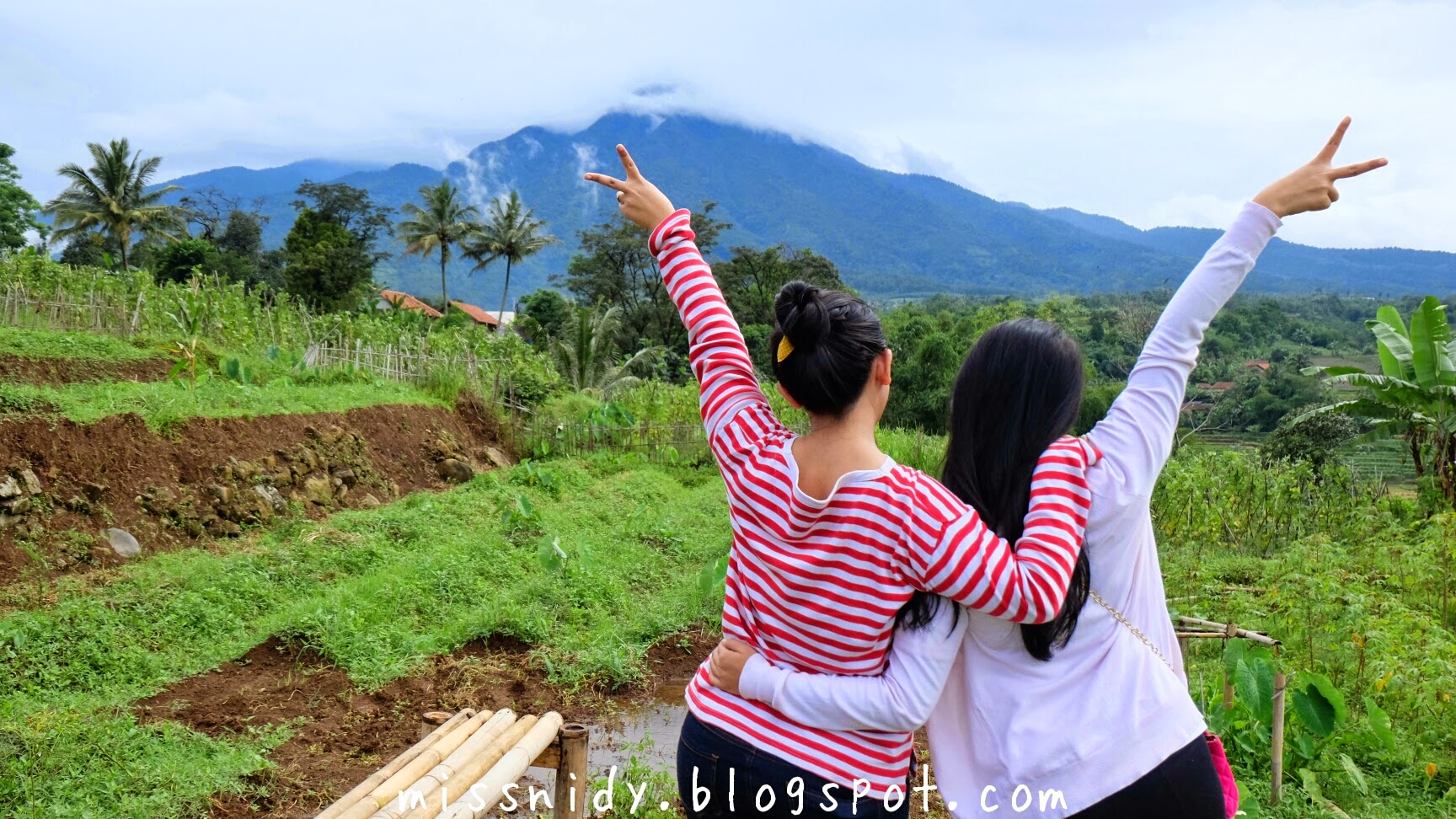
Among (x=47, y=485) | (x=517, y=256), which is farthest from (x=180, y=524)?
(x=517, y=256)

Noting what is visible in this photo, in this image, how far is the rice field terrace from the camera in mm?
3434

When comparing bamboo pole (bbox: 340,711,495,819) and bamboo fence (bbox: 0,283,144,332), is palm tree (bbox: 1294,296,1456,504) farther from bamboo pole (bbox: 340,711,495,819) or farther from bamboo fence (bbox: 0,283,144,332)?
bamboo fence (bbox: 0,283,144,332)

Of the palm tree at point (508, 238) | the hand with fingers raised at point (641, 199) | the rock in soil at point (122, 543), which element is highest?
the palm tree at point (508, 238)

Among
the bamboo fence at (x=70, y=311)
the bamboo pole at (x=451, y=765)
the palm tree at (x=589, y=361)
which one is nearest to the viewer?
the bamboo pole at (x=451, y=765)

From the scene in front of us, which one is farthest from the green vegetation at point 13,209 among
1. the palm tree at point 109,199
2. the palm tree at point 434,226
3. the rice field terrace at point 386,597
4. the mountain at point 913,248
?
the mountain at point 913,248

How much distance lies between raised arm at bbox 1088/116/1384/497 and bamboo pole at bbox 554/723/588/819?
1.75 m

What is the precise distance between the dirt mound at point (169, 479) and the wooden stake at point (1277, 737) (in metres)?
6.31

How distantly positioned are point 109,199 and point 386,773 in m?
32.6

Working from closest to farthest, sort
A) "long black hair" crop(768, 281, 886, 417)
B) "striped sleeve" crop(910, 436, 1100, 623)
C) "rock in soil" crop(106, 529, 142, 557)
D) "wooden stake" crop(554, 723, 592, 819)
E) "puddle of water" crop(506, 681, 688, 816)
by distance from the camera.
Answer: "striped sleeve" crop(910, 436, 1100, 623)
"long black hair" crop(768, 281, 886, 417)
"wooden stake" crop(554, 723, 592, 819)
"puddle of water" crop(506, 681, 688, 816)
"rock in soil" crop(106, 529, 142, 557)

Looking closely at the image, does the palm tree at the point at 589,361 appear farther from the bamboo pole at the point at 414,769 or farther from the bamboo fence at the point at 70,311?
the bamboo pole at the point at 414,769

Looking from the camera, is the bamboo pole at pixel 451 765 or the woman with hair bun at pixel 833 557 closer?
the woman with hair bun at pixel 833 557

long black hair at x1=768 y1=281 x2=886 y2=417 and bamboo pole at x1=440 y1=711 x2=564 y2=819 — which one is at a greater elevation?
long black hair at x1=768 y1=281 x2=886 y2=417

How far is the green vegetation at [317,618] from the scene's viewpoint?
3.32 metres

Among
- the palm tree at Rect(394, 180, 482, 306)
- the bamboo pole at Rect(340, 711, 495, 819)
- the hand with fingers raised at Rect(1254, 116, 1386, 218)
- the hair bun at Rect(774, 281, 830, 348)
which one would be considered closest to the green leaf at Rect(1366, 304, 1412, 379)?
the hand with fingers raised at Rect(1254, 116, 1386, 218)
